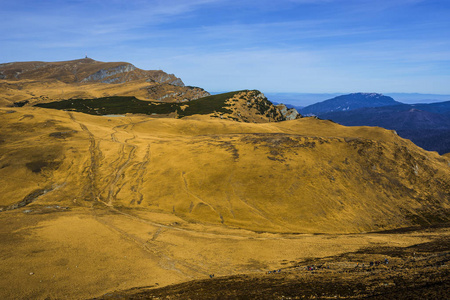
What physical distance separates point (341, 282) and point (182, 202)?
1074 inches

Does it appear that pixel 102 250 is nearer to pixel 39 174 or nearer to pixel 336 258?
pixel 336 258

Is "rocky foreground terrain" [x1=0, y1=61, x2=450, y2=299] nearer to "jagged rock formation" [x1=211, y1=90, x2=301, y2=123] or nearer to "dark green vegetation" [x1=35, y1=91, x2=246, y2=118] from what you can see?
"jagged rock formation" [x1=211, y1=90, x2=301, y2=123]

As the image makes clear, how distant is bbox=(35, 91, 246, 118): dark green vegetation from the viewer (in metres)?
144

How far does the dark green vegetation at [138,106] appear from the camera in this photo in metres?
144

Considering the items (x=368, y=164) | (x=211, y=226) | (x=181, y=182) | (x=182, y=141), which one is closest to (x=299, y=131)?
(x=368, y=164)

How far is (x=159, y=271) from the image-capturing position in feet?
81.8

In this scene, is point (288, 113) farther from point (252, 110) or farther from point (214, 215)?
point (214, 215)

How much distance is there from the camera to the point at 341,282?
19672mm

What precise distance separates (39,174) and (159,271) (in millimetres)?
35239

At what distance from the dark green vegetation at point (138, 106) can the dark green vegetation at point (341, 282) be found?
116818 mm

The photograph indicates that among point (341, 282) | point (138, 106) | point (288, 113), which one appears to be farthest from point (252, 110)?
point (341, 282)

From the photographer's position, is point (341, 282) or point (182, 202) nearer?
point (341, 282)

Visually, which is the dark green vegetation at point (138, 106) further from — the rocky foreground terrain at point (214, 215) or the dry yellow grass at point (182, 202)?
the dry yellow grass at point (182, 202)

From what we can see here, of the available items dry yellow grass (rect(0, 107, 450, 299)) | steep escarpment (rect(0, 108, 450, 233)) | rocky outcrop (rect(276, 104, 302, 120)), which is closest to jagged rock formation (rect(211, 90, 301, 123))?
rocky outcrop (rect(276, 104, 302, 120))
